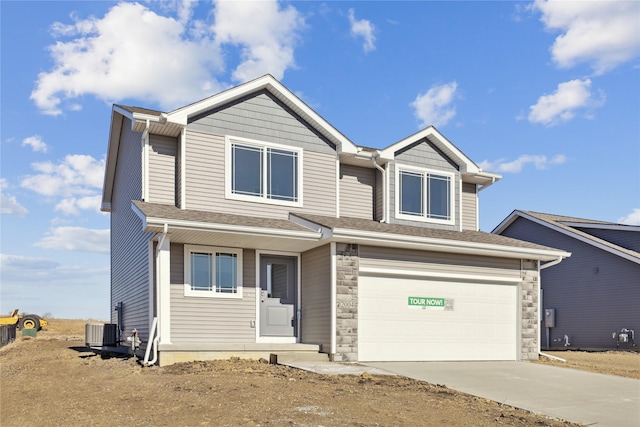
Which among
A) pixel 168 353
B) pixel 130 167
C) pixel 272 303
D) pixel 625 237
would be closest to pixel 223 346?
pixel 168 353

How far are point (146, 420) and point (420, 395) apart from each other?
449 centimetres

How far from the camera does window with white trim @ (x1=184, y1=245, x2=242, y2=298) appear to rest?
15000 mm

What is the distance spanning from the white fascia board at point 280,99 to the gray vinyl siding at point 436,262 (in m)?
3.32

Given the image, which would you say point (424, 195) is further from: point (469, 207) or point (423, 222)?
point (469, 207)

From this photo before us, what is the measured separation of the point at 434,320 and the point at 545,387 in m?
Result: 4.37

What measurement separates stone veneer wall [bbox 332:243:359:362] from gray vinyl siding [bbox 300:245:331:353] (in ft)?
0.76

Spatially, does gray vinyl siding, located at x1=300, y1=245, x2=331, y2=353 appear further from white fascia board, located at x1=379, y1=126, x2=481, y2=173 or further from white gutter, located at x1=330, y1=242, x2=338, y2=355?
white fascia board, located at x1=379, y1=126, x2=481, y2=173

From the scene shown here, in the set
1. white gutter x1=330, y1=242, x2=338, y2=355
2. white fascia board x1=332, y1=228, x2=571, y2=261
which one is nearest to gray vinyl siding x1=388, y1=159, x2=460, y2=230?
white fascia board x1=332, y1=228, x2=571, y2=261

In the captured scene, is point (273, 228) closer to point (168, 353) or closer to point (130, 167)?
point (168, 353)

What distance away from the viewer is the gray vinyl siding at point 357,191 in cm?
1822

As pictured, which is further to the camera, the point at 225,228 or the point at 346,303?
the point at 346,303

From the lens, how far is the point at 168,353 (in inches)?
533

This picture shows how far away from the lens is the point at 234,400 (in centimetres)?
966

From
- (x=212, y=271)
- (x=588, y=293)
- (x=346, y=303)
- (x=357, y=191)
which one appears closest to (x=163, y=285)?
(x=212, y=271)
